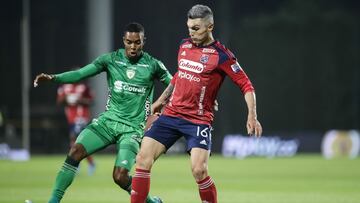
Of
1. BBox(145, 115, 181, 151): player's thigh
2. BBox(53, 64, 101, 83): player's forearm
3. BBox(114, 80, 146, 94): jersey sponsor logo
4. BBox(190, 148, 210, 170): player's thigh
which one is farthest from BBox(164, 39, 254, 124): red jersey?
BBox(53, 64, 101, 83): player's forearm

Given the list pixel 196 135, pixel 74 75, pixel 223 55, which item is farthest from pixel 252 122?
pixel 74 75

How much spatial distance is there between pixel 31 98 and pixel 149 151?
19.5m

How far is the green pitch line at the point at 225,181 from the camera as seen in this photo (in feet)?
45.4

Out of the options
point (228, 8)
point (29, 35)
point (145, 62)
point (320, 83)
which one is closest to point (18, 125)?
point (29, 35)

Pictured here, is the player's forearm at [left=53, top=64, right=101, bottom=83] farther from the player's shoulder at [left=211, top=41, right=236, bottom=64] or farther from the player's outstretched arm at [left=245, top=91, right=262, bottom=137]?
the player's outstretched arm at [left=245, top=91, right=262, bottom=137]

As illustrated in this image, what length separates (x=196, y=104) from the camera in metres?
9.76

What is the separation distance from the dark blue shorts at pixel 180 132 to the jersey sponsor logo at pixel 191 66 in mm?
528

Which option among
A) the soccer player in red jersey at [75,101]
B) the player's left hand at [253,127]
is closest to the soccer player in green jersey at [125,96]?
the player's left hand at [253,127]

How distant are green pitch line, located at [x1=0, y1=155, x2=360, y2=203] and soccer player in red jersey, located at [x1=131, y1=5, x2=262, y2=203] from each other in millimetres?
3558

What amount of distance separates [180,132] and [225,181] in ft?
26.5

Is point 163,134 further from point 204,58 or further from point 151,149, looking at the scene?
point 204,58

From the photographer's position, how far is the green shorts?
1059 centimetres

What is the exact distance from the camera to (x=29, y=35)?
28.8m

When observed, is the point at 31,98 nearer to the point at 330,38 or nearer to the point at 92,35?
the point at 92,35
